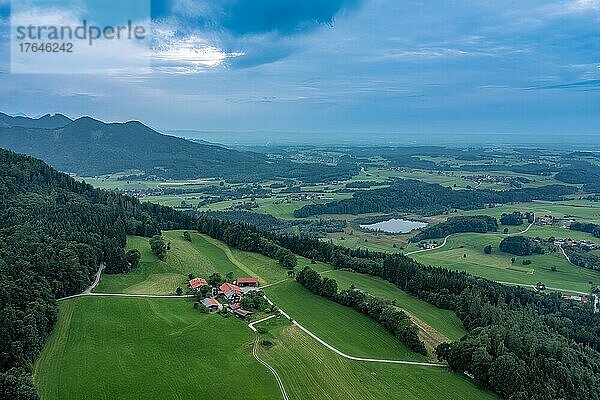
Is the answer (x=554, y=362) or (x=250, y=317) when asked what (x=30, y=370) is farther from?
(x=554, y=362)

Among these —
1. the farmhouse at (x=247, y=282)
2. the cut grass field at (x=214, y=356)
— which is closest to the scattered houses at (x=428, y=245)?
the cut grass field at (x=214, y=356)

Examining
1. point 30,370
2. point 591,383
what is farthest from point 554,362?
point 30,370

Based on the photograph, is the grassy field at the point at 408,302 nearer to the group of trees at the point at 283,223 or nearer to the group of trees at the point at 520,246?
the group of trees at the point at 520,246

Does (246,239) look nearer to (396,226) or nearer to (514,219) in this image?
(396,226)

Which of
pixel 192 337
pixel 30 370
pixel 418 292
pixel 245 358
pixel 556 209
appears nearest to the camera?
pixel 30 370

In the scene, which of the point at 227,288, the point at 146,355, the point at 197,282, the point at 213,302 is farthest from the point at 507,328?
the point at 146,355
